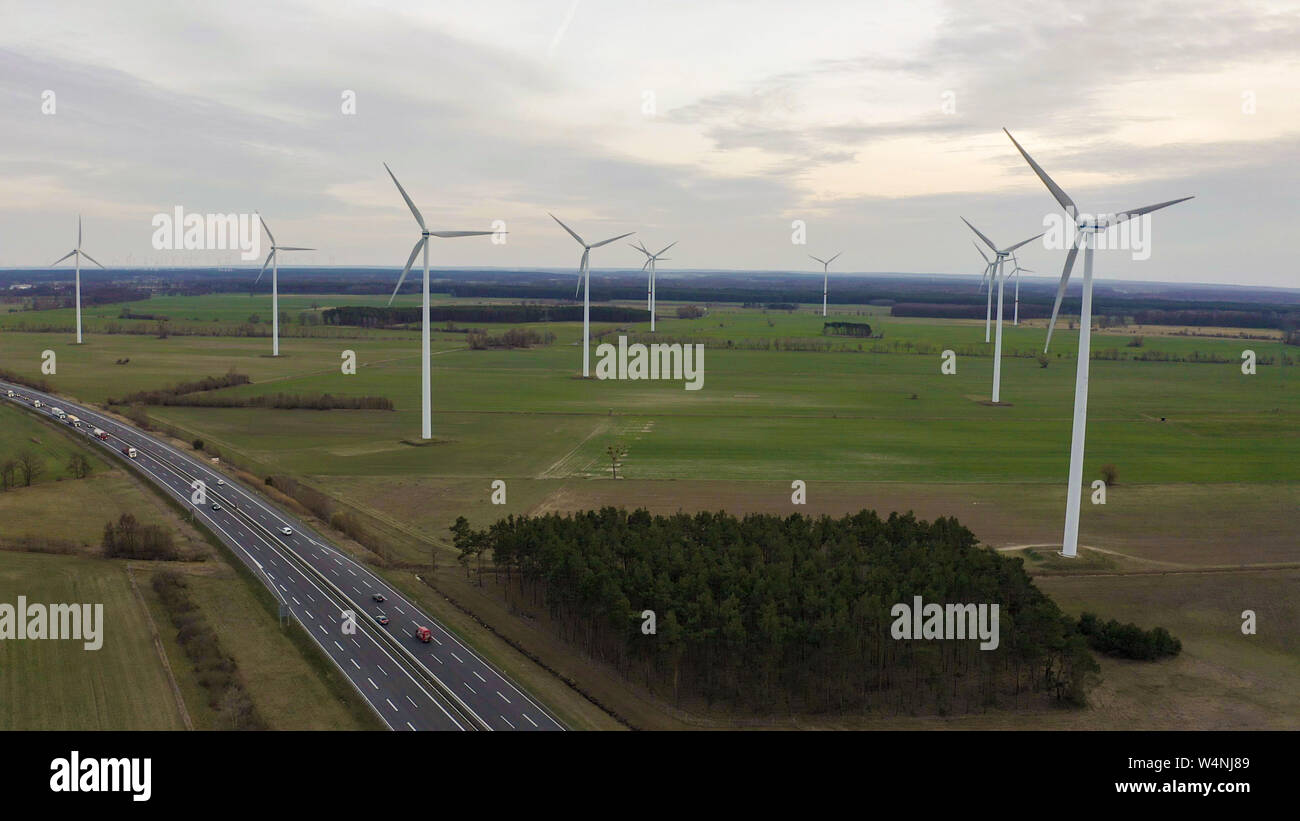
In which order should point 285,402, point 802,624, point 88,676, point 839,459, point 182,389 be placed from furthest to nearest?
1. point 182,389
2. point 285,402
3. point 839,459
4. point 88,676
5. point 802,624

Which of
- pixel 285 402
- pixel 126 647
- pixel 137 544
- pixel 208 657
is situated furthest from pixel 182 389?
pixel 208 657

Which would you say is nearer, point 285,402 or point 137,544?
point 137,544

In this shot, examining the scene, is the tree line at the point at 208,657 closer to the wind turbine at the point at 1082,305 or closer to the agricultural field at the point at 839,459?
the agricultural field at the point at 839,459

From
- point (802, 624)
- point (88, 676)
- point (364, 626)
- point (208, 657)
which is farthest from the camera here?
point (364, 626)

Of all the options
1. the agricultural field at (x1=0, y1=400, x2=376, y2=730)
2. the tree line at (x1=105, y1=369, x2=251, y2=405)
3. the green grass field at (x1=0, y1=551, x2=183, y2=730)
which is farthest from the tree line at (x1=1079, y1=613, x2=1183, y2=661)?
the tree line at (x1=105, y1=369, x2=251, y2=405)

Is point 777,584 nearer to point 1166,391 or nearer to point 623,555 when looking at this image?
point 623,555

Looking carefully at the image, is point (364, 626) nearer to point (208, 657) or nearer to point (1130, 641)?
point (208, 657)

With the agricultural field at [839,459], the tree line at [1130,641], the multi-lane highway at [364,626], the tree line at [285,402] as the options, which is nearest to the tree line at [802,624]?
the tree line at [1130,641]
